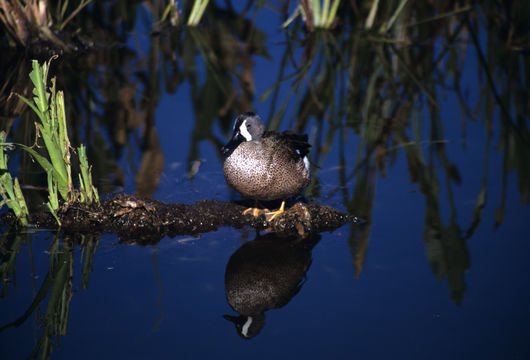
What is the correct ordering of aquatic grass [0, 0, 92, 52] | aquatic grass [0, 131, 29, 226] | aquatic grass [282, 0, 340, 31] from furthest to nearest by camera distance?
1. aquatic grass [282, 0, 340, 31]
2. aquatic grass [0, 0, 92, 52]
3. aquatic grass [0, 131, 29, 226]

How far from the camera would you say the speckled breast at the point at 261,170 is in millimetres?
4539

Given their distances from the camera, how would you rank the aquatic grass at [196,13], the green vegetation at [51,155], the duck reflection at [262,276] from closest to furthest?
the duck reflection at [262,276], the green vegetation at [51,155], the aquatic grass at [196,13]

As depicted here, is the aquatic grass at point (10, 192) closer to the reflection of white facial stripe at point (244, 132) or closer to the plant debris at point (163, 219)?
the plant debris at point (163, 219)

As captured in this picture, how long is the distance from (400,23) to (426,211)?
17.9 feet

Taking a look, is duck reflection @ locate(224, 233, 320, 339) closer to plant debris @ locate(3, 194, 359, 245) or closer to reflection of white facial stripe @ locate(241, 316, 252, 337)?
reflection of white facial stripe @ locate(241, 316, 252, 337)

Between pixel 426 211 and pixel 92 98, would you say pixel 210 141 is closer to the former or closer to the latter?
pixel 92 98

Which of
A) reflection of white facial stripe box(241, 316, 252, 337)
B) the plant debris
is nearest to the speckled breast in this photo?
the plant debris

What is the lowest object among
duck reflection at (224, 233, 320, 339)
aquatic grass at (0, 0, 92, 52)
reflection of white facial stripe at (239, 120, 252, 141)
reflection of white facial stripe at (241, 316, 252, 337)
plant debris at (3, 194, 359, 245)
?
reflection of white facial stripe at (241, 316, 252, 337)

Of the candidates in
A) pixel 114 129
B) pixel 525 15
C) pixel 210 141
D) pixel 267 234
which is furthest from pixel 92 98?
pixel 525 15

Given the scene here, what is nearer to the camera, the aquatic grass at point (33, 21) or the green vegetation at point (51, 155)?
the green vegetation at point (51, 155)

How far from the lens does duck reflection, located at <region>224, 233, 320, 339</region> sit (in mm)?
3621

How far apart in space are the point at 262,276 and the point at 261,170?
2.90ft

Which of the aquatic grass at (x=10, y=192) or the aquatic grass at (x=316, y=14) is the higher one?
the aquatic grass at (x=316, y=14)

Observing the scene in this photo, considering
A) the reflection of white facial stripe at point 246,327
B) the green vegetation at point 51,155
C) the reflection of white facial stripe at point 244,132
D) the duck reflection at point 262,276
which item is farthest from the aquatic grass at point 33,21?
the reflection of white facial stripe at point 246,327
